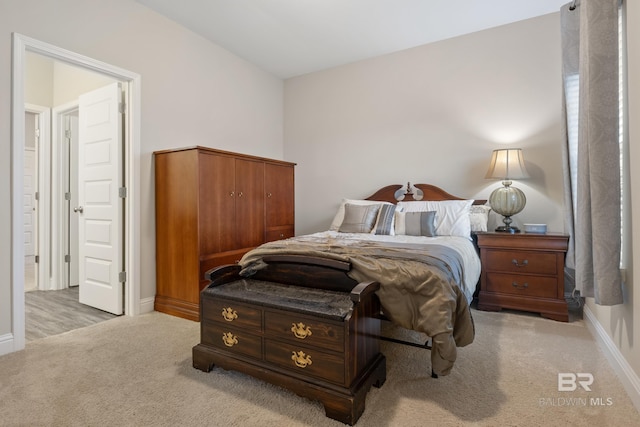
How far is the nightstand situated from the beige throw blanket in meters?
1.17

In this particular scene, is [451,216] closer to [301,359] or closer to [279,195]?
[279,195]

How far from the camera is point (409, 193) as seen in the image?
387 cm

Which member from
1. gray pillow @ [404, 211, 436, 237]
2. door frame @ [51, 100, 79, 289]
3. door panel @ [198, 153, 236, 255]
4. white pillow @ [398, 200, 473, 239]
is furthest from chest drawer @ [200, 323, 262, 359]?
door frame @ [51, 100, 79, 289]

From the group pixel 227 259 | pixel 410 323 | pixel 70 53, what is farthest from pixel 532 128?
pixel 70 53

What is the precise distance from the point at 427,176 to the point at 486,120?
84 centimetres

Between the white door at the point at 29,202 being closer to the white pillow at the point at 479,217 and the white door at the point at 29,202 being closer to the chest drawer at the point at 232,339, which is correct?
the chest drawer at the point at 232,339

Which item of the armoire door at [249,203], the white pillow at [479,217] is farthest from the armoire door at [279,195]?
the white pillow at [479,217]

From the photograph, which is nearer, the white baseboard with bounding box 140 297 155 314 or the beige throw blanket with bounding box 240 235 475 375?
the beige throw blanket with bounding box 240 235 475 375

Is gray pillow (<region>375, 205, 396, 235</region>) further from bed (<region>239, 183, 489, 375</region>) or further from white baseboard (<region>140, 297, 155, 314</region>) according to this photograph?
white baseboard (<region>140, 297, 155, 314</region>)

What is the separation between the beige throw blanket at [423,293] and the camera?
5.38 ft

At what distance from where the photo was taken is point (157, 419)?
150 centimetres

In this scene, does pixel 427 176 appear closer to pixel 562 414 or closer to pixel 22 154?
pixel 562 414

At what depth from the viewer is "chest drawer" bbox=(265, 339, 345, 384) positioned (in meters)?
1.53

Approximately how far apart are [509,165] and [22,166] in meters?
3.98
